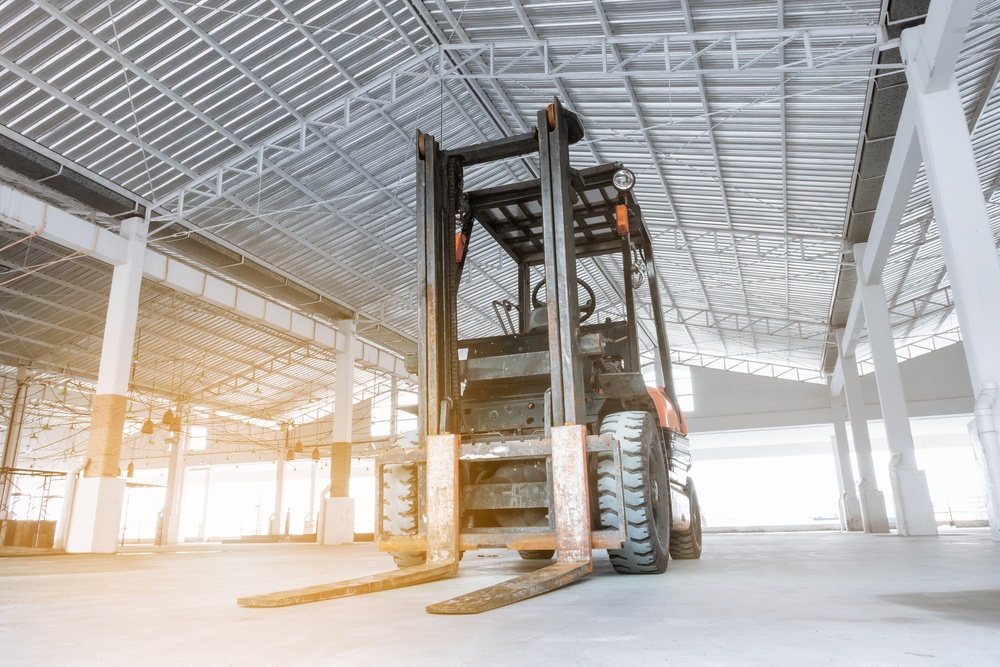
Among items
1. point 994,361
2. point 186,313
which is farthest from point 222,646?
point 186,313

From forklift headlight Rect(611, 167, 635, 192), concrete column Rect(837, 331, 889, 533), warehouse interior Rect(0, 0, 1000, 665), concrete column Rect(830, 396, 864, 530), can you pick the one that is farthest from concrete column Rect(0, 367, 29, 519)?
concrete column Rect(830, 396, 864, 530)

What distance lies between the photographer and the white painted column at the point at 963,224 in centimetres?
848

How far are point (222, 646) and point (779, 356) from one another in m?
31.9

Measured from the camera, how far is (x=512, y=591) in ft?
10.8

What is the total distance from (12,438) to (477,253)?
61.7 ft

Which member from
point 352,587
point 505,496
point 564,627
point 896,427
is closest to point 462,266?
point 505,496

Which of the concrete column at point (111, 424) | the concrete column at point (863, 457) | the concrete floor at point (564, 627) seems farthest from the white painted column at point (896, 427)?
the concrete column at point (111, 424)

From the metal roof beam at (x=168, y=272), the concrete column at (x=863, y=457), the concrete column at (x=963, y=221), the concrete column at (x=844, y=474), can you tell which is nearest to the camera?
the concrete column at (x=963, y=221)

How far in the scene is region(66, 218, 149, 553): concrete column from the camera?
13.9m

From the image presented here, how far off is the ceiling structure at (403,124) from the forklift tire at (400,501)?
1.96 metres

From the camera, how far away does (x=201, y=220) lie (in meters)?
16.5

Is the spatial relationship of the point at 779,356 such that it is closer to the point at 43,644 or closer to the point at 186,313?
the point at 186,313

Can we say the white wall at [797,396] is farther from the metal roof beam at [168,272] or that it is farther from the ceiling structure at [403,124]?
the metal roof beam at [168,272]

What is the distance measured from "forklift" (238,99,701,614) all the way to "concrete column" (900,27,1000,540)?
5.01 m
